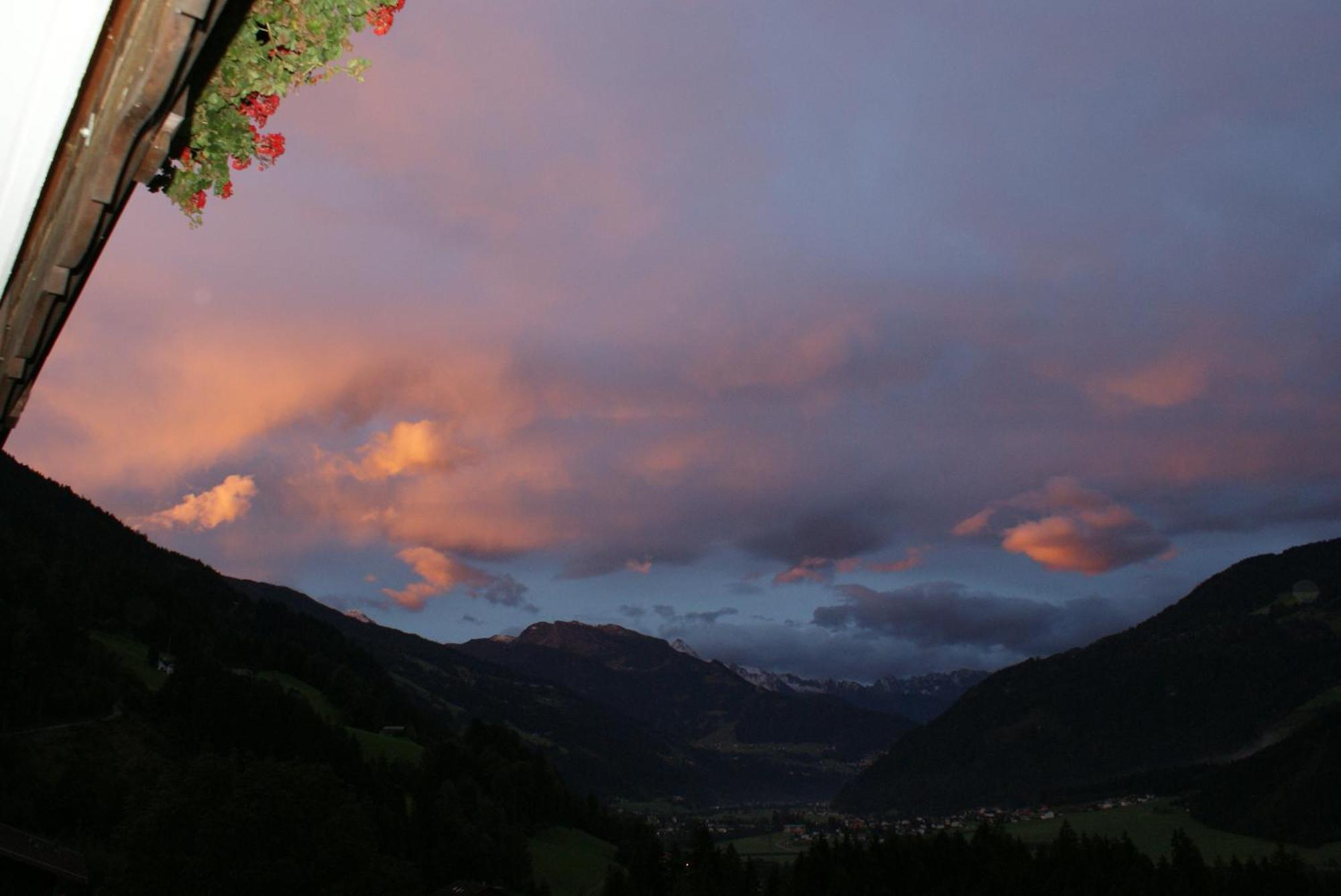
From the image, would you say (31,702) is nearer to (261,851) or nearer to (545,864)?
(545,864)

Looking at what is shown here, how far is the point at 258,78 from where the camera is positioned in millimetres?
5660

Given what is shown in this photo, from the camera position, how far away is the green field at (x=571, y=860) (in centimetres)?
13975

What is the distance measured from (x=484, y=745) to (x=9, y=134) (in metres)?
201

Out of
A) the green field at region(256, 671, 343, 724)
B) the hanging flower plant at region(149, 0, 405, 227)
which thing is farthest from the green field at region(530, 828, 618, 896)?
the hanging flower plant at region(149, 0, 405, 227)

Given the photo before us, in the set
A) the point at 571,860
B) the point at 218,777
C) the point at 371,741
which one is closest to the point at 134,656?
the point at 371,741

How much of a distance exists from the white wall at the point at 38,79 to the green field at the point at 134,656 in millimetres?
175362

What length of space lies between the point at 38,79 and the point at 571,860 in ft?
542

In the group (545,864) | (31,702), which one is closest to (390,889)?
(545,864)

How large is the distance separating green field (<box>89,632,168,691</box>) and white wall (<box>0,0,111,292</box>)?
Answer: 175 m

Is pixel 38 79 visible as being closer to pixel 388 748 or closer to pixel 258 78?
pixel 258 78

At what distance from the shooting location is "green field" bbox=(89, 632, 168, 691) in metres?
162

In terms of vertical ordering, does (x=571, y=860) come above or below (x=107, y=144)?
below

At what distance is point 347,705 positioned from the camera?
19262cm

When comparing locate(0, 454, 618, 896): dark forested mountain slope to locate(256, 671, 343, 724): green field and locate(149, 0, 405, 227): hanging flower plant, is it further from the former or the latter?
locate(149, 0, 405, 227): hanging flower plant
